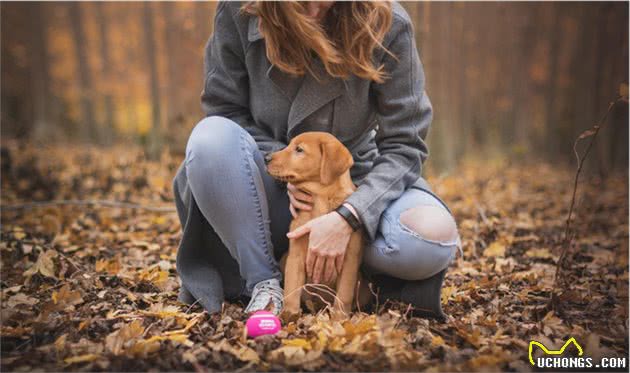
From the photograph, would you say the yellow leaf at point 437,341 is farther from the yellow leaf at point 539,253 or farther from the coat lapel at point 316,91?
the yellow leaf at point 539,253

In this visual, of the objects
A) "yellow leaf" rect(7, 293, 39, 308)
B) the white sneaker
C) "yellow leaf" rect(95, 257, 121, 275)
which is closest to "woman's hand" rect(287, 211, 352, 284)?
the white sneaker

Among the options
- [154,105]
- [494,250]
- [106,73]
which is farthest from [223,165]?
[106,73]

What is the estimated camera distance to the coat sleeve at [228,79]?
3195 mm

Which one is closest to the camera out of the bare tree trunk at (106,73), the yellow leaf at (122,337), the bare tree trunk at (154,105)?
the yellow leaf at (122,337)

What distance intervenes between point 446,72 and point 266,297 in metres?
13.9

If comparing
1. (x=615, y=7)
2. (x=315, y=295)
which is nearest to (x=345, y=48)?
(x=315, y=295)

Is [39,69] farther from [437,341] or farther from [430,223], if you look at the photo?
[437,341]

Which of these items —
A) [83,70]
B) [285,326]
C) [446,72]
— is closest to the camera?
[285,326]

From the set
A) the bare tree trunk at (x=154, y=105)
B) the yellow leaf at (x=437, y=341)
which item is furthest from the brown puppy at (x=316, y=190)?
the bare tree trunk at (x=154, y=105)

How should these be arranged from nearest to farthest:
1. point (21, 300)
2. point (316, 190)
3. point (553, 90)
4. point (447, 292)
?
1. point (316, 190)
2. point (21, 300)
3. point (447, 292)
4. point (553, 90)

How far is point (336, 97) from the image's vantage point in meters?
3.16

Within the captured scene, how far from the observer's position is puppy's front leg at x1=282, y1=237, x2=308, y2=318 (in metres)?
2.94

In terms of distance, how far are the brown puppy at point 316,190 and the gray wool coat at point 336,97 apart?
0.18m

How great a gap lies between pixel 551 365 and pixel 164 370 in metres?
1.64
